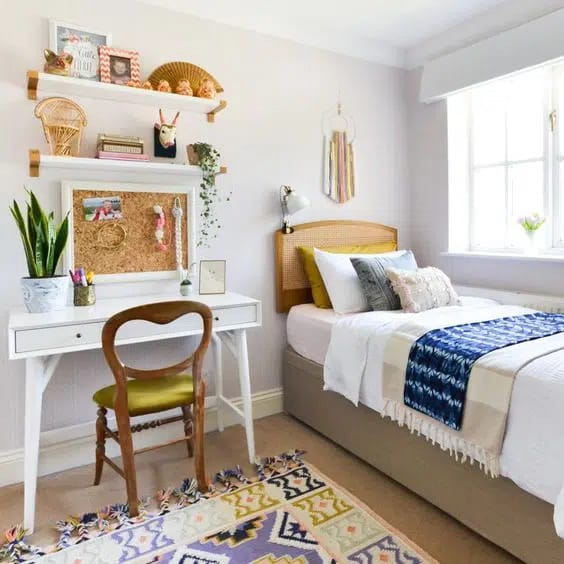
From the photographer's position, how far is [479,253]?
10.3 feet

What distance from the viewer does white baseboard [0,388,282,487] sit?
229 centimetres

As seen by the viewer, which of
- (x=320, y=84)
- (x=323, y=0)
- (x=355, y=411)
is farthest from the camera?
(x=320, y=84)

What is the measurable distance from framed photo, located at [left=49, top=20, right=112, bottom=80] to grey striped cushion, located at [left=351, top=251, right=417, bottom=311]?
166cm

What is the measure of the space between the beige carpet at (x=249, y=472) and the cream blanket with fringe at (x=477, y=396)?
0.30m

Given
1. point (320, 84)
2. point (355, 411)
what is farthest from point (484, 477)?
point (320, 84)

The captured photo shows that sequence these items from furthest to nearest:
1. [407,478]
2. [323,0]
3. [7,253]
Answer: [323,0] → [7,253] → [407,478]

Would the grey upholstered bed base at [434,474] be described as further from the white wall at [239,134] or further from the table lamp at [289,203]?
the table lamp at [289,203]

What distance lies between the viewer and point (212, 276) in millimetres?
2580

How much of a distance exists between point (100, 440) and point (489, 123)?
116 inches

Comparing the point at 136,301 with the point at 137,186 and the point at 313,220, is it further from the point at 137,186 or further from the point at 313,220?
the point at 313,220

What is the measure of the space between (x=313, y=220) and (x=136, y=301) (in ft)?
4.19

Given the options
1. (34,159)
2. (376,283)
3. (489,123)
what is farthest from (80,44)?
(489,123)

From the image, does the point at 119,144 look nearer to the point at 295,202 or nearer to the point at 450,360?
the point at 295,202

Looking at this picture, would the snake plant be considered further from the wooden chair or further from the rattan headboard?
the rattan headboard
